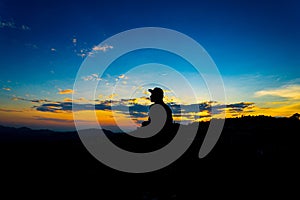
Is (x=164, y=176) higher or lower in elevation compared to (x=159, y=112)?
lower

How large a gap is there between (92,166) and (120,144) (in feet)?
16.2

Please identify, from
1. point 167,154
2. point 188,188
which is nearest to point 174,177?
point 188,188

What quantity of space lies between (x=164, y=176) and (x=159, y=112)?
32.4 ft

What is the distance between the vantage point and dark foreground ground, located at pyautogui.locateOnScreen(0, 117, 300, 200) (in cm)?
800

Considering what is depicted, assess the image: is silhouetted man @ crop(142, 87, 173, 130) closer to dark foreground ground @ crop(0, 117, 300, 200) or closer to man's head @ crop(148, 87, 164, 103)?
man's head @ crop(148, 87, 164, 103)

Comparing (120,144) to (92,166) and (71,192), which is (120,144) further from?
(71,192)

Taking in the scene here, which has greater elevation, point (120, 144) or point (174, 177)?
point (120, 144)

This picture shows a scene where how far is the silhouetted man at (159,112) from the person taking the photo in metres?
19.7

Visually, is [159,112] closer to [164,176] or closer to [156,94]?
[156,94]

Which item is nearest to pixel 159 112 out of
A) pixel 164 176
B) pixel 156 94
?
pixel 156 94

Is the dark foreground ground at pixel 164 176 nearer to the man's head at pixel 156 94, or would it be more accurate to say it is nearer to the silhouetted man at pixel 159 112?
the silhouetted man at pixel 159 112

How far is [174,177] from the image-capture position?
1039cm

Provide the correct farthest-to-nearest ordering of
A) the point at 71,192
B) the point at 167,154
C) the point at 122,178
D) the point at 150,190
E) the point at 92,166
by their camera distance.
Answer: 1. the point at 167,154
2. the point at 92,166
3. the point at 122,178
4. the point at 150,190
5. the point at 71,192

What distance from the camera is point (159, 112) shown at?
65.8ft
